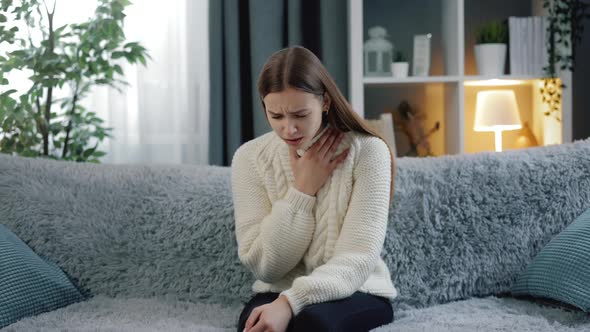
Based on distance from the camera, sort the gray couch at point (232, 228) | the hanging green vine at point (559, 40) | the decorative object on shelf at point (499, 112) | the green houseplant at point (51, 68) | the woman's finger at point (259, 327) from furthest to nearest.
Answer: the decorative object on shelf at point (499, 112) < the hanging green vine at point (559, 40) < the green houseplant at point (51, 68) < the gray couch at point (232, 228) < the woman's finger at point (259, 327)

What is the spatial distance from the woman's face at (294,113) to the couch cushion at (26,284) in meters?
0.63

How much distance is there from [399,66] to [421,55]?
11cm

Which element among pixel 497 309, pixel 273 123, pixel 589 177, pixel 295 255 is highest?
pixel 273 123

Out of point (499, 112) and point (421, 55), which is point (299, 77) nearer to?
point (421, 55)

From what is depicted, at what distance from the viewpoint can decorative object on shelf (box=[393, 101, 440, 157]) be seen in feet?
9.72

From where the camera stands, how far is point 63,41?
2717mm

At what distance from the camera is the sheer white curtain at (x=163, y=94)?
2830mm

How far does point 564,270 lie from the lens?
5.11 ft

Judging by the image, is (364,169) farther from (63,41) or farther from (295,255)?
(63,41)

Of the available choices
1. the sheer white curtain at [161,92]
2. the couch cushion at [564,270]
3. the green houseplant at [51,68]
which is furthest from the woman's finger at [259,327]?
the sheer white curtain at [161,92]

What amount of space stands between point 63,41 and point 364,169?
1641 millimetres

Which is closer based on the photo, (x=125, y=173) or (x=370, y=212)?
(x=370, y=212)

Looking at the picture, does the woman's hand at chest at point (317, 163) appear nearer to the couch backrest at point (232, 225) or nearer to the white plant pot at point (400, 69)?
the couch backrest at point (232, 225)

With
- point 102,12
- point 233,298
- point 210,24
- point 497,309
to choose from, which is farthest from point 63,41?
point 497,309
